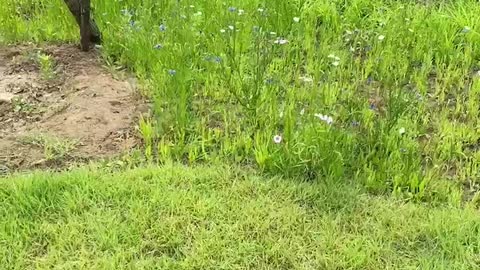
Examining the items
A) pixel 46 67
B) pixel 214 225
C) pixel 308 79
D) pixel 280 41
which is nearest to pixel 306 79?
pixel 308 79

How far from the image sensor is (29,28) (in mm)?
4828

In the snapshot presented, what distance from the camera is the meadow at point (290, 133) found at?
3.07 m

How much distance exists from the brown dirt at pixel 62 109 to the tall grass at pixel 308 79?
183mm

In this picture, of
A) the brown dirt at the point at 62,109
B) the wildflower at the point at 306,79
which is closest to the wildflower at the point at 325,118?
the wildflower at the point at 306,79

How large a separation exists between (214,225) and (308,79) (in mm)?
1200

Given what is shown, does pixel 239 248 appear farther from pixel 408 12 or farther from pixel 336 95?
pixel 408 12

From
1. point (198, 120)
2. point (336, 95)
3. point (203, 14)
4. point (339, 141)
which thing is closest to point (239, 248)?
point (339, 141)

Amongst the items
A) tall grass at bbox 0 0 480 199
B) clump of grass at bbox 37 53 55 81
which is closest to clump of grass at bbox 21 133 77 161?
tall grass at bbox 0 0 480 199

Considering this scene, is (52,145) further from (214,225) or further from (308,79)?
(308,79)

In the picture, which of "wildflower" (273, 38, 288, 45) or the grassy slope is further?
"wildflower" (273, 38, 288, 45)

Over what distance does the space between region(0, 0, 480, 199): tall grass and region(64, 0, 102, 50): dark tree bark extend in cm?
8

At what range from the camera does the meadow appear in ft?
10.1

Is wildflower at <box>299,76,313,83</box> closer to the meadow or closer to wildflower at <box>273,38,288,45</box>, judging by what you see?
the meadow

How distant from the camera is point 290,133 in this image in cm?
355
